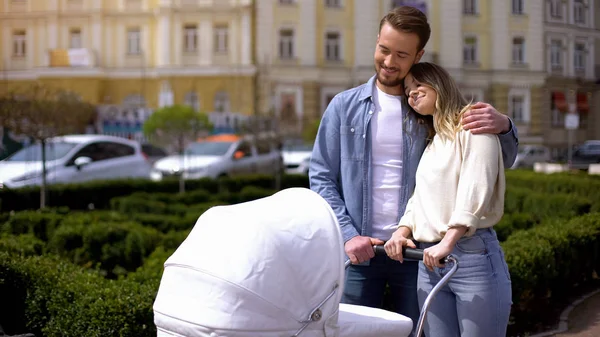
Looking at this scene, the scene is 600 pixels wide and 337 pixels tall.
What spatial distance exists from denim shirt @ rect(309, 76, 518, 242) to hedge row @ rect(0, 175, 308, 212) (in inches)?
352

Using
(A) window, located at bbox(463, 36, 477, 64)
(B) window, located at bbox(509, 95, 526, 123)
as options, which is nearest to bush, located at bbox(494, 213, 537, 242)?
(B) window, located at bbox(509, 95, 526, 123)

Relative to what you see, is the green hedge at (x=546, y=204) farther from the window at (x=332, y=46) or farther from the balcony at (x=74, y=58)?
the balcony at (x=74, y=58)

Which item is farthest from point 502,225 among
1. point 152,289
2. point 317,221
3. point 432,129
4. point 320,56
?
point 320,56

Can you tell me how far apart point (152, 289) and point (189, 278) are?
1.91m

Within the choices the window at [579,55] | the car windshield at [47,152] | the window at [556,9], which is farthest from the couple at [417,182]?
the car windshield at [47,152]

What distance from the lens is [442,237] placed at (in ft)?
9.25

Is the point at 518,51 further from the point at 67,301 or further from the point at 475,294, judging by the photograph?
the point at 475,294

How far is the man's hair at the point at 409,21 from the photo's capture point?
9.65 feet

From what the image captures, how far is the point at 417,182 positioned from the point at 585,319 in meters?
3.33

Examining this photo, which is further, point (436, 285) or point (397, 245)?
point (397, 245)

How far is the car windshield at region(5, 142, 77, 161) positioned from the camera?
1526 cm

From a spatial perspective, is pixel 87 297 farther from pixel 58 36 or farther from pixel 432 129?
pixel 58 36

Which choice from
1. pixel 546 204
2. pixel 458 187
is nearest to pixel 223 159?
pixel 546 204

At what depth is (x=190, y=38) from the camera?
2991 cm
